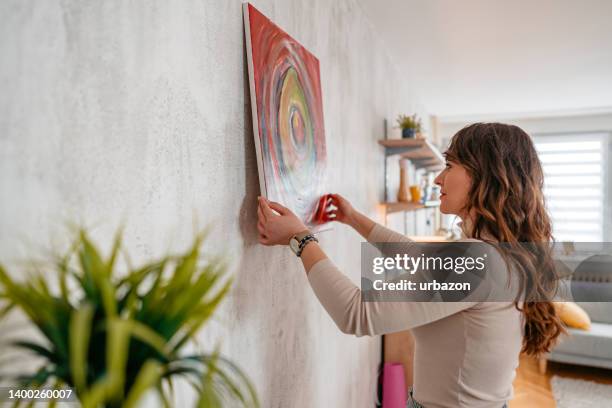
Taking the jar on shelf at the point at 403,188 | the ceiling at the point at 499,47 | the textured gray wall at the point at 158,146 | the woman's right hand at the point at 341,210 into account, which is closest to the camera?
the textured gray wall at the point at 158,146

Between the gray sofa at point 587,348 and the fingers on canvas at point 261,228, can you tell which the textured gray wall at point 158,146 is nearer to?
the fingers on canvas at point 261,228

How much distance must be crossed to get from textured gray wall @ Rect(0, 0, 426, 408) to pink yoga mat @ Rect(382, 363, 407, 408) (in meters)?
1.00

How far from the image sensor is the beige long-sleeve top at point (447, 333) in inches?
44.0

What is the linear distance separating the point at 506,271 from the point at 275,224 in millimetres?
607

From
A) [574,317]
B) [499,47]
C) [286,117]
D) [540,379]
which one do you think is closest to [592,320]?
[574,317]

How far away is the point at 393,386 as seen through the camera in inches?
105

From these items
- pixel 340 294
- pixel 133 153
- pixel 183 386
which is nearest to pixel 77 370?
pixel 133 153

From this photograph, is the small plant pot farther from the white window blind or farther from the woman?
the white window blind

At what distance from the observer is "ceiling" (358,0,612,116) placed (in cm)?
252

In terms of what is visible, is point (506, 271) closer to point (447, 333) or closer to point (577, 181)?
point (447, 333)

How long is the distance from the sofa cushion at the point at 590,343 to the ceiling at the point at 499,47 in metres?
2.15

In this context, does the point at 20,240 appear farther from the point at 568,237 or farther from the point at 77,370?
the point at 568,237

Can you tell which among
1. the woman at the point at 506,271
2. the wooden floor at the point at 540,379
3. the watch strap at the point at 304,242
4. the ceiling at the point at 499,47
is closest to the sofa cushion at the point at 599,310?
the wooden floor at the point at 540,379

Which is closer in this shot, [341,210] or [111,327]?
[111,327]
